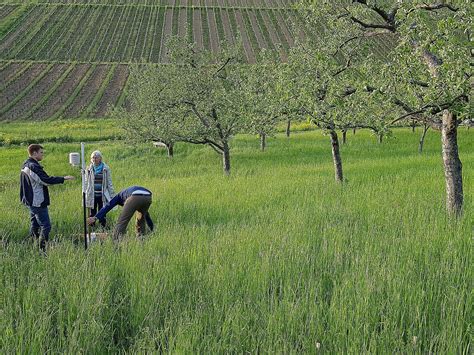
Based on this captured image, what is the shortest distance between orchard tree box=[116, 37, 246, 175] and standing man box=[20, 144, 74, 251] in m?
9.69

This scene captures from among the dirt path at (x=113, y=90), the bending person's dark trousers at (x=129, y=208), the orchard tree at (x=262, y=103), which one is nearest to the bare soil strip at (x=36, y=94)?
the dirt path at (x=113, y=90)

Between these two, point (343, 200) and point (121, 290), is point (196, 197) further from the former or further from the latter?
point (121, 290)

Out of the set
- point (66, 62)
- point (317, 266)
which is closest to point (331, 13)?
point (317, 266)

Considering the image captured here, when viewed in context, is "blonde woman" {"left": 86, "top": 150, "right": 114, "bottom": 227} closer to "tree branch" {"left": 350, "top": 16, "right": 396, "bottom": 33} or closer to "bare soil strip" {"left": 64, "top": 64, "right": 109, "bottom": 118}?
"tree branch" {"left": 350, "top": 16, "right": 396, "bottom": 33}

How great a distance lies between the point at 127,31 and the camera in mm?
71250

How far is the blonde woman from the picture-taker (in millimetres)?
10055

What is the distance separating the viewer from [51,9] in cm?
7681

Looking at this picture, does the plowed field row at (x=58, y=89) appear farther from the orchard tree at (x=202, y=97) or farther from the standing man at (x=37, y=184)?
the standing man at (x=37, y=184)

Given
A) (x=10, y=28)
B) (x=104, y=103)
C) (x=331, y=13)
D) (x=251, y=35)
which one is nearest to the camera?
(x=331, y=13)

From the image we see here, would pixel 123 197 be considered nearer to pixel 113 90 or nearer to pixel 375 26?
pixel 375 26

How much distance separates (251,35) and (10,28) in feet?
120

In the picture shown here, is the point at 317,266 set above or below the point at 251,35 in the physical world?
below

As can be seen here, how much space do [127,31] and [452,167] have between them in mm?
70466


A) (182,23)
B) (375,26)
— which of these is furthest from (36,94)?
(375,26)
